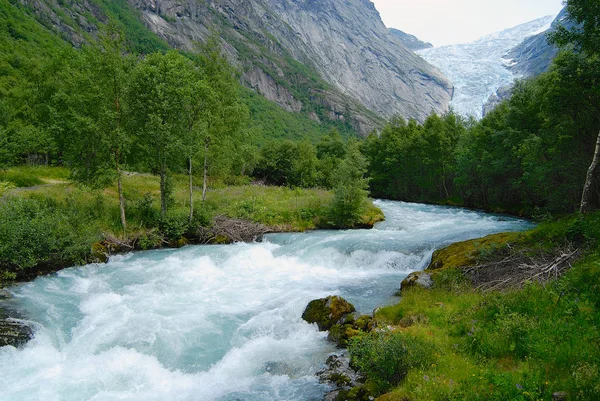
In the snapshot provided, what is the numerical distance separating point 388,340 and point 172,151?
18315mm

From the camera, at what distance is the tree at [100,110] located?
20406 millimetres

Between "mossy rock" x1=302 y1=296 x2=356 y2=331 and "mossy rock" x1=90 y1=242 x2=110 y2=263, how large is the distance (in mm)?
12221

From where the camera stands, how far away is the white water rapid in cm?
866

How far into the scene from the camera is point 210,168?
29688 mm

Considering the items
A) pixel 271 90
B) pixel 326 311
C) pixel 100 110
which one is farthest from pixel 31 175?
pixel 271 90

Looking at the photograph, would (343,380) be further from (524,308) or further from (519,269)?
(519,269)

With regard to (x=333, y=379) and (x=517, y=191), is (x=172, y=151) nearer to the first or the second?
(x=333, y=379)

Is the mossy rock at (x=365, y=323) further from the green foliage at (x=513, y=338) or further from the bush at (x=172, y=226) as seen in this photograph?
the bush at (x=172, y=226)

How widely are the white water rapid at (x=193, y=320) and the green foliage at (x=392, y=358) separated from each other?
122cm

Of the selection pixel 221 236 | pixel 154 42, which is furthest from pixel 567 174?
pixel 154 42

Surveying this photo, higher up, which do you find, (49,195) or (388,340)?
(49,195)

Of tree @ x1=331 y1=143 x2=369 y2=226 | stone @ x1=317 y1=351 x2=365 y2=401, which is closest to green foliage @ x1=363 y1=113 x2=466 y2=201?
tree @ x1=331 y1=143 x2=369 y2=226

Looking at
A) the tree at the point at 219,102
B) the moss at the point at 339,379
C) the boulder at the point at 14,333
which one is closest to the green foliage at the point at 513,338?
the moss at the point at 339,379

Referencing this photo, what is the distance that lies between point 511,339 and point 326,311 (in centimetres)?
550
